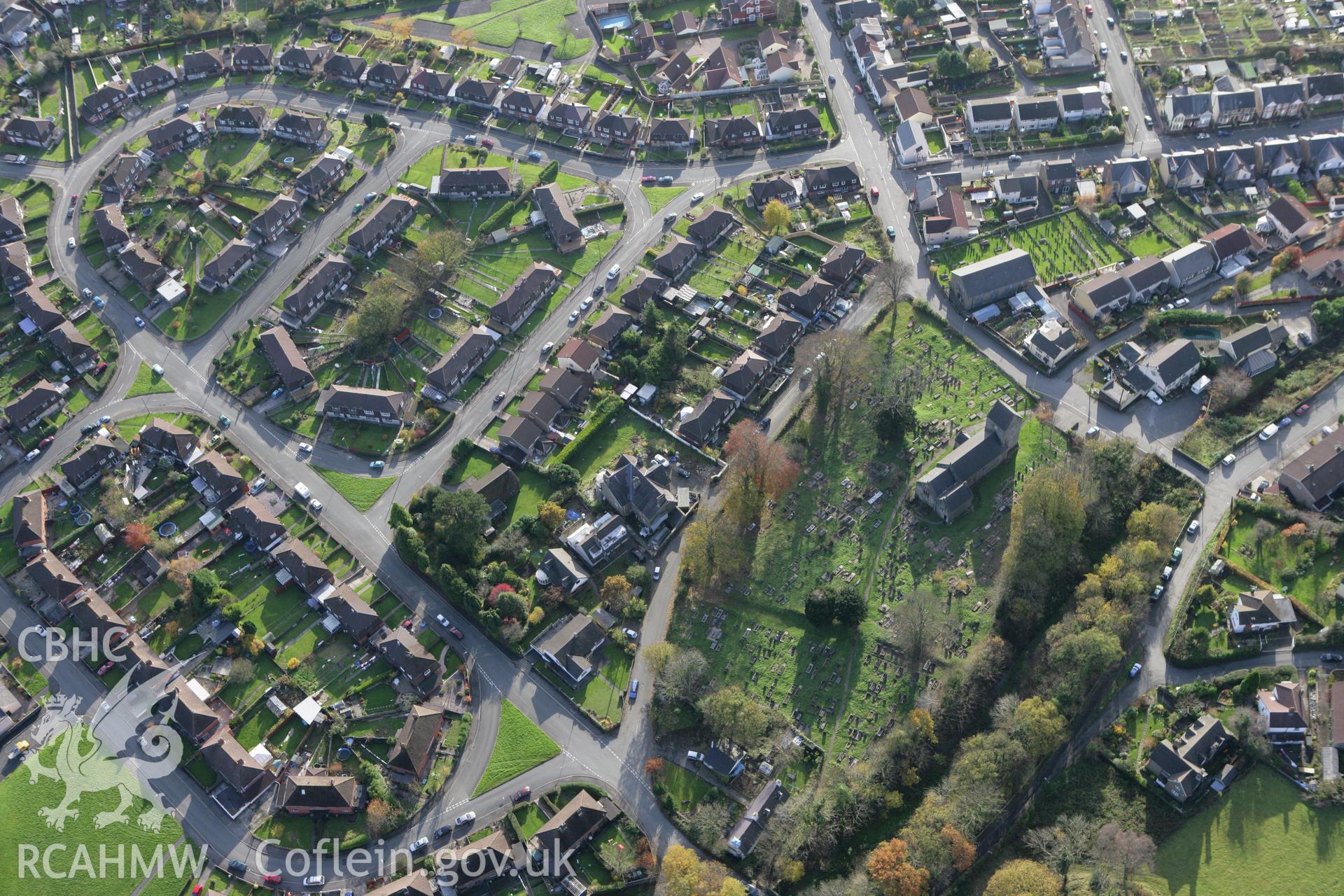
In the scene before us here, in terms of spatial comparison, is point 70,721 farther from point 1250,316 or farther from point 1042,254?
→ point 1250,316

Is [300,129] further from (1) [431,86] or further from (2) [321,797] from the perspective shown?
(2) [321,797]

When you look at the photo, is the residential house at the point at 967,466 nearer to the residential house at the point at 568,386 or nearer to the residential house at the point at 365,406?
the residential house at the point at 568,386

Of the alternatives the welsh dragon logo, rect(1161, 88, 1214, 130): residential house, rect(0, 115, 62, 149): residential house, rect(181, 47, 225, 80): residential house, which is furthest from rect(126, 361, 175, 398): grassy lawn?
rect(1161, 88, 1214, 130): residential house

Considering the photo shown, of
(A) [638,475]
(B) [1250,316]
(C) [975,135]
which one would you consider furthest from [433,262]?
(B) [1250,316]

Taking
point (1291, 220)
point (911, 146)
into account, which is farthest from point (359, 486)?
point (1291, 220)

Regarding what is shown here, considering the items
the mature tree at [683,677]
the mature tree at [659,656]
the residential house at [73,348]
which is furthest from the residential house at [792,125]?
the residential house at [73,348]

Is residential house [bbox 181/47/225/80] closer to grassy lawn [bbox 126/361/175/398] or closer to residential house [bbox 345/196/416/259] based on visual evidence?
residential house [bbox 345/196/416/259]
